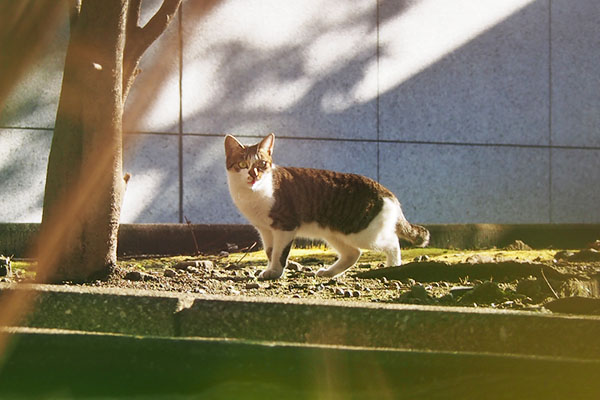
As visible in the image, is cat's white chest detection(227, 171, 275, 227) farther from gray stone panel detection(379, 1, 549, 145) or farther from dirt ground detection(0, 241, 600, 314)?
gray stone panel detection(379, 1, 549, 145)

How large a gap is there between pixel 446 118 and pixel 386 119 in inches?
30.4

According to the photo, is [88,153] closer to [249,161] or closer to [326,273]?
[249,161]

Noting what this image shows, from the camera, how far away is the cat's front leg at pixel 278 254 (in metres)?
4.77

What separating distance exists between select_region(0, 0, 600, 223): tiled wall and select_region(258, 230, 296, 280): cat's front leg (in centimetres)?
291

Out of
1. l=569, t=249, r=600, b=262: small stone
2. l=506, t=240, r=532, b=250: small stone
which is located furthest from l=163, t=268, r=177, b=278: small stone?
l=506, t=240, r=532, b=250: small stone

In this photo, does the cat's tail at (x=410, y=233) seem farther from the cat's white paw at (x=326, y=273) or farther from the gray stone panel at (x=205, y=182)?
the gray stone panel at (x=205, y=182)

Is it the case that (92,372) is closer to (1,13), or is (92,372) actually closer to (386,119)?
(1,13)

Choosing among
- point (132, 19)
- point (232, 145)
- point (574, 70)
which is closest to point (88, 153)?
point (132, 19)

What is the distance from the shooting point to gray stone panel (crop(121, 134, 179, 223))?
24.9ft

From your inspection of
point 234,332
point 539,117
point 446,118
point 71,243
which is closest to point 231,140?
point 71,243

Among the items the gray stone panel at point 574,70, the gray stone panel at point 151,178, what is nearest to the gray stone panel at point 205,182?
the gray stone panel at point 151,178

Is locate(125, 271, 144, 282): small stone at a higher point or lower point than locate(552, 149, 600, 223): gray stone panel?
lower

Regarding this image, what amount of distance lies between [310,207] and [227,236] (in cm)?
193

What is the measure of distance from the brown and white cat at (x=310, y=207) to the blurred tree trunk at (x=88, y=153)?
3.46ft
